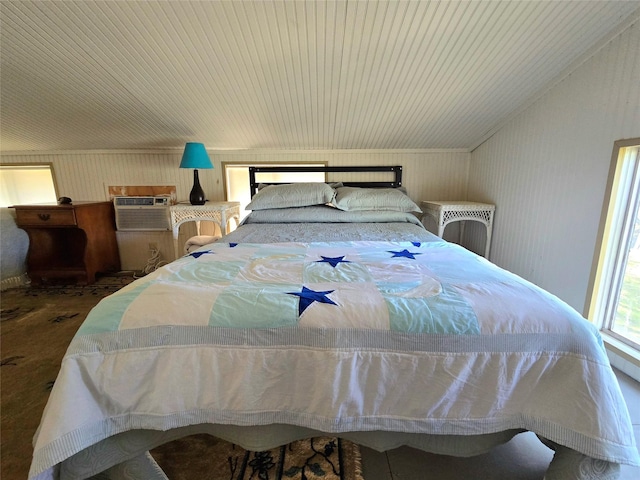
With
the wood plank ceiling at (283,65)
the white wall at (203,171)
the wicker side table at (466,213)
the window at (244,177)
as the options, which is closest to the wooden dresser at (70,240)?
the white wall at (203,171)

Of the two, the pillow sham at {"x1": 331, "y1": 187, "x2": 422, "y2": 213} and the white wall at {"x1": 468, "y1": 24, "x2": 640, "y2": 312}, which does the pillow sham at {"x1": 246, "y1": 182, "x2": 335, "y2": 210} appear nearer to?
the pillow sham at {"x1": 331, "y1": 187, "x2": 422, "y2": 213}

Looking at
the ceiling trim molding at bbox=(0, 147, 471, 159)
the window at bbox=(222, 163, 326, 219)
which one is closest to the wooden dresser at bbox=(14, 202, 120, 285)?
the ceiling trim molding at bbox=(0, 147, 471, 159)

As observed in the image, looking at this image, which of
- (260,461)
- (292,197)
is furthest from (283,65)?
(260,461)

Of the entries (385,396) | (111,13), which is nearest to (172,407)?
(385,396)

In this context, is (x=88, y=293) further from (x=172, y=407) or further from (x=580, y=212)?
(x=580, y=212)

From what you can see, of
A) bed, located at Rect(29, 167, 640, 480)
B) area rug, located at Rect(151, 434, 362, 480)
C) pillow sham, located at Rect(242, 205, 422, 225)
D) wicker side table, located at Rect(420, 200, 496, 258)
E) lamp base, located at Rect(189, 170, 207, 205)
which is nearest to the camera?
bed, located at Rect(29, 167, 640, 480)

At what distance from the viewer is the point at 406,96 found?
2.28 meters

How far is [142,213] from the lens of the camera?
318 centimetres

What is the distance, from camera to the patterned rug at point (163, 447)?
3.40 feet

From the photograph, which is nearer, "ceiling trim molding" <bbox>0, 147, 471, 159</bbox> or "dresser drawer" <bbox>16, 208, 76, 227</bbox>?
"dresser drawer" <bbox>16, 208, 76, 227</bbox>

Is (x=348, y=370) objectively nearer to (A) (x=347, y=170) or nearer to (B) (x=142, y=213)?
(A) (x=347, y=170)

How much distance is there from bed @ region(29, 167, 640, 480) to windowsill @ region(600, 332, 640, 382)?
1.09m

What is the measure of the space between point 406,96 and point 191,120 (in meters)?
1.85

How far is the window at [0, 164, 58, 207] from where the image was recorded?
3.34 meters
